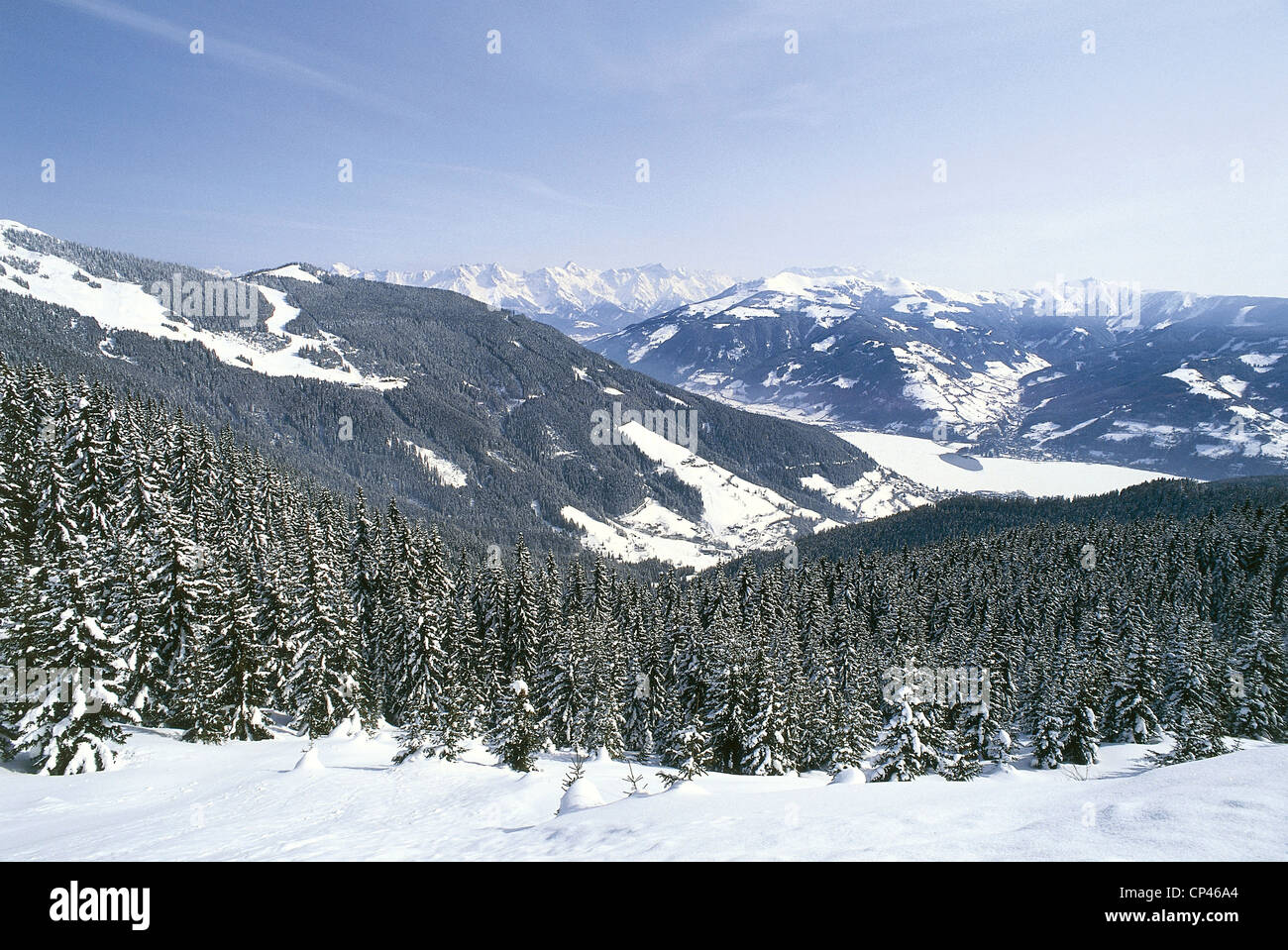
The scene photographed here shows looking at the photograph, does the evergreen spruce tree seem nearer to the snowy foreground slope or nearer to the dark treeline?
the dark treeline

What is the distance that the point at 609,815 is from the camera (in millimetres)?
15602

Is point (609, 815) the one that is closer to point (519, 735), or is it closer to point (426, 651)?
point (519, 735)

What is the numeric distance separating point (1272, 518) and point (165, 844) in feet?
573

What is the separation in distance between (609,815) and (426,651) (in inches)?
1393

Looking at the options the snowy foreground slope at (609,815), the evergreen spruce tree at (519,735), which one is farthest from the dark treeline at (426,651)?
the snowy foreground slope at (609,815)

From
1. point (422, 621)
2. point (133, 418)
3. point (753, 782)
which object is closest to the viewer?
point (753, 782)

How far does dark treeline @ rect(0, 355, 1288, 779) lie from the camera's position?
106 ft

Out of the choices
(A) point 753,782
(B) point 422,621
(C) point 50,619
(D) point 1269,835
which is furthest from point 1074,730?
(C) point 50,619

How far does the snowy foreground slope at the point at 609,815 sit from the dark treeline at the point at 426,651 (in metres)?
5.23

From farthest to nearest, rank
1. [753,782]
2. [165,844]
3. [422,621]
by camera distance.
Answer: [422,621] < [753,782] < [165,844]

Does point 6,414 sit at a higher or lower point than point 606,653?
higher

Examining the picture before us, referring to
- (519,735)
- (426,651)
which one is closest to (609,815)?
(519,735)
